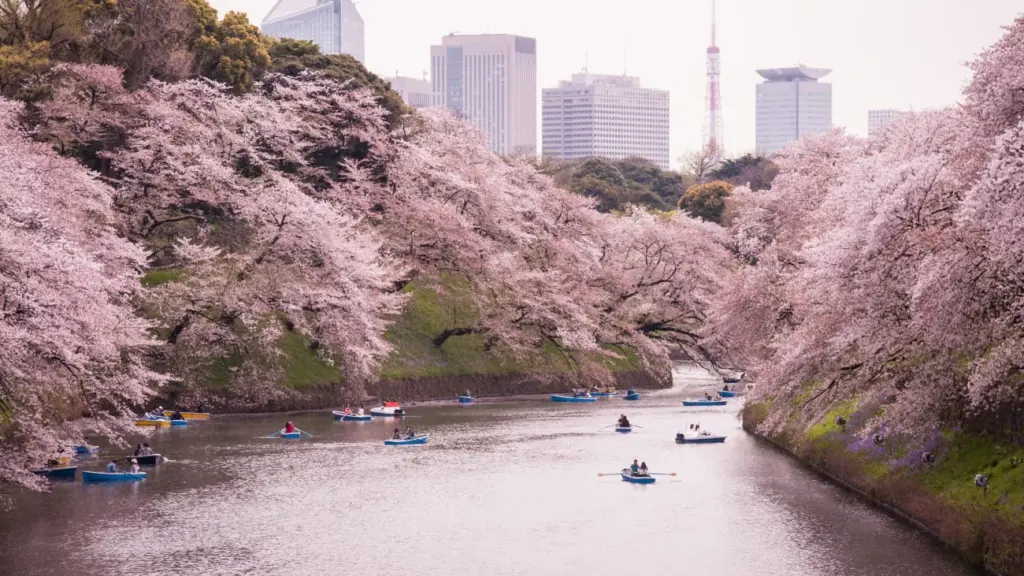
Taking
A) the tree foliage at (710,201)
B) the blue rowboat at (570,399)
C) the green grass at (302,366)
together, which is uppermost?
the tree foliage at (710,201)

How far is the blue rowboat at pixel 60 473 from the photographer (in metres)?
38.9

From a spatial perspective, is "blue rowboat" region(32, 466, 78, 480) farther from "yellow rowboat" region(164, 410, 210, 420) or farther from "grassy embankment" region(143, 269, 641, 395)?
"grassy embankment" region(143, 269, 641, 395)

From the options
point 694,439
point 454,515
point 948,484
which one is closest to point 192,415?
point 694,439

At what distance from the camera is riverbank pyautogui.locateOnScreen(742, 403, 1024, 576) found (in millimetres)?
27625

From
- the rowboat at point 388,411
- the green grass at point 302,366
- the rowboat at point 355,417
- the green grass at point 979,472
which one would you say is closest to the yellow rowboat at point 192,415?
the green grass at point 302,366

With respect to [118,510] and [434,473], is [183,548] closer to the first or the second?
[118,510]

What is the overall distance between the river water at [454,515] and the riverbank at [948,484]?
680mm

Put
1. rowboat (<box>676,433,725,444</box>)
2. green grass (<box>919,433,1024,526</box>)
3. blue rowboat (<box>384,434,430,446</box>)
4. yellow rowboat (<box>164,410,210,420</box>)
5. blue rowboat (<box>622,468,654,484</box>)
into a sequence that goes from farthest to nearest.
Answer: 1. yellow rowboat (<box>164,410,210,420</box>)
2. rowboat (<box>676,433,725,444</box>)
3. blue rowboat (<box>384,434,430,446</box>)
4. blue rowboat (<box>622,468,654,484</box>)
5. green grass (<box>919,433,1024,526</box>)

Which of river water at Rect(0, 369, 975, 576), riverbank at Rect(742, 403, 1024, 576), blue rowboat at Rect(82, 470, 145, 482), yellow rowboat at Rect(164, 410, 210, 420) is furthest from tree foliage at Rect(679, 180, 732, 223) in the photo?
blue rowboat at Rect(82, 470, 145, 482)

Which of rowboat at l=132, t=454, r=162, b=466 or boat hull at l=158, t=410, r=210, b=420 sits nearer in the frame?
rowboat at l=132, t=454, r=162, b=466

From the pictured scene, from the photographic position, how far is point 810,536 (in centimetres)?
3228

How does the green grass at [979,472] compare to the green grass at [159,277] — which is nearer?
the green grass at [979,472]

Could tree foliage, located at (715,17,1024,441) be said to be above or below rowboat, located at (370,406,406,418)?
above

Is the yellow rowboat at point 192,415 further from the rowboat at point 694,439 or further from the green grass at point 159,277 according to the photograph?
the rowboat at point 694,439
